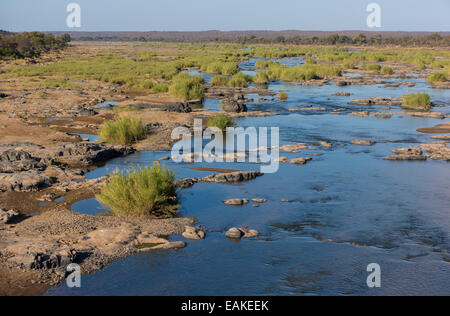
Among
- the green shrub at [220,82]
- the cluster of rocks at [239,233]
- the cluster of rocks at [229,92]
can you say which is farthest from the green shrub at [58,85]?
the cluster of rocks at [239,233]

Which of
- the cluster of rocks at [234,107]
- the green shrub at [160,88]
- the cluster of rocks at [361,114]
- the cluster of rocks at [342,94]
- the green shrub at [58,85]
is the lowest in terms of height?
the cluster of rocks at [361,114]

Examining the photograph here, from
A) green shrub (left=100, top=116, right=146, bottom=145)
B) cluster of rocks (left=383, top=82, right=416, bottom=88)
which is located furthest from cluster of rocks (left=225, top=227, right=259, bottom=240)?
cluster of rocks (left=383, top=82, right=416, bottom=88)

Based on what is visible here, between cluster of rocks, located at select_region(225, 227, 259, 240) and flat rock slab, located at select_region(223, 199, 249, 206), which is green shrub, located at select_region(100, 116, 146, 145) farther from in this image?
cluster of rocks, located at select_region(225, 227, 259, 240)

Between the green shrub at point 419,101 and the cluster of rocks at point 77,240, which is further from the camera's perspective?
the green shrub at point 419,101

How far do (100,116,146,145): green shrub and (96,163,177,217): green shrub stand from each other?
6.34 metres

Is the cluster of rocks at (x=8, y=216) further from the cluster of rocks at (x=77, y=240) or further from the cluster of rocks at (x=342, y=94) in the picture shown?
the cluster of rocks at (x=342, y=94)

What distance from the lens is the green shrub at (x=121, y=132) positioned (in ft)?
52.4

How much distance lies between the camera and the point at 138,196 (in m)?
9.51

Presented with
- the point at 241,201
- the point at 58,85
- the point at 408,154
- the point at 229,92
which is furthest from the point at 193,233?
the point at 58,85

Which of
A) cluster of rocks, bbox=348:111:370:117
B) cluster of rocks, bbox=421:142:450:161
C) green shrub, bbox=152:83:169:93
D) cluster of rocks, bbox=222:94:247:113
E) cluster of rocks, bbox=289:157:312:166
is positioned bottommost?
cluster of rocks, bbox=289:157:312:166

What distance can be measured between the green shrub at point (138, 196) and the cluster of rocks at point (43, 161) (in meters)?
2.43

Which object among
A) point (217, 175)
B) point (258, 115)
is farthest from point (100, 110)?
point (217, 175)

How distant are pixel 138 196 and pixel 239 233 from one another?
86.1 inches

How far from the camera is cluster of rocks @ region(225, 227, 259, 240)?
876 centimetres
